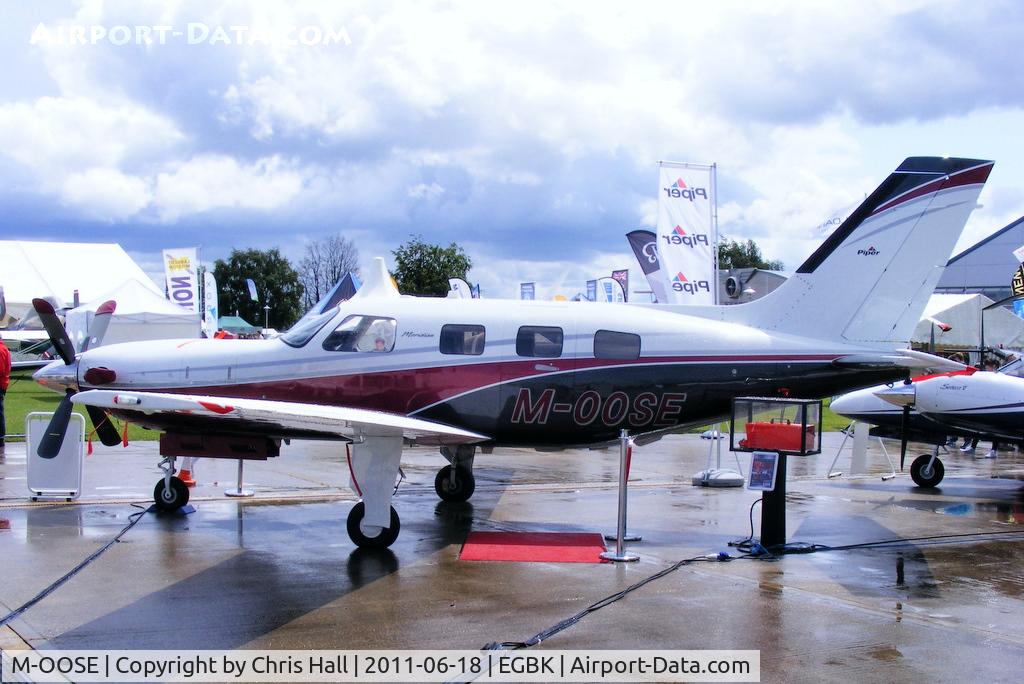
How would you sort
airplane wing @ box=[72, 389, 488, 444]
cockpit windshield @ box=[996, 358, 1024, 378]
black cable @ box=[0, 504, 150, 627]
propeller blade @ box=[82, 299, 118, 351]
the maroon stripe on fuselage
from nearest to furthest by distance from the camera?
black cable @ box=[0, 504, 150, 627] < airplane wing @ box=[72, 389, 488, 444] < the maroon stripe on fuselage < propeller blade @ box=[82, 299, 118, 351] < cockpit windshield @ box=[996, 358, 1024, 378]

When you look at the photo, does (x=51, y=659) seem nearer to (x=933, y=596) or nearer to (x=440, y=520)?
(x=440, y=520)

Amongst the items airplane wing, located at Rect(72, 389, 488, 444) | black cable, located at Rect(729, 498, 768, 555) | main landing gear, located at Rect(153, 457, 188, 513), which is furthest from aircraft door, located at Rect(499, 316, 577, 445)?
main landing gear, located at Rect(153, 457, 188, 513)

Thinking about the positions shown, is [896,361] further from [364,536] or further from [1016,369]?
[364,536]

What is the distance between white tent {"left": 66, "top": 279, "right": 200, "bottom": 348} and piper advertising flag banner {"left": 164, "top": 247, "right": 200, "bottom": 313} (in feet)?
12.3

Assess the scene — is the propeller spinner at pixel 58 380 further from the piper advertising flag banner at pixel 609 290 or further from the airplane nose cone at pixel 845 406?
the piper advertising flag banner at pixel 609 290

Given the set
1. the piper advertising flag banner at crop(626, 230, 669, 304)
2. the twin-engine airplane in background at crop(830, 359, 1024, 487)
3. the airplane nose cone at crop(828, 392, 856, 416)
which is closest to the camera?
the twin-engine airplane in background at crop(830, 359, 1024, 487)

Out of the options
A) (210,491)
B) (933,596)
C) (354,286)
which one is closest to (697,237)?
(354,286)

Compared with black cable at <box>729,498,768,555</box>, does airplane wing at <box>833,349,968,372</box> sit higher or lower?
higher

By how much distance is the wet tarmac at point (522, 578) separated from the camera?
672 centimetres

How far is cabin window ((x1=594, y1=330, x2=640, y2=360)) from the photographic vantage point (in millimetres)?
11031

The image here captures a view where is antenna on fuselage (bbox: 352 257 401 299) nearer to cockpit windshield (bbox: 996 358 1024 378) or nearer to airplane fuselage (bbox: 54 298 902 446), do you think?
airplane fuselage (bbox: 54 298 902 446)

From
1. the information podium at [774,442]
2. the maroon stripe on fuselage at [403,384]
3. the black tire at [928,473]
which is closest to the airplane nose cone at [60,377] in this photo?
the maroon stripe on fuselage at [403,384]

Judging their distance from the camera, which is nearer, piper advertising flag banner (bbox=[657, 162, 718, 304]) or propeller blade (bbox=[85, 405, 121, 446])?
propeller blade (bbox=[85, 405, 121, 446])

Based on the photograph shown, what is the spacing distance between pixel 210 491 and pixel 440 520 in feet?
12.8
